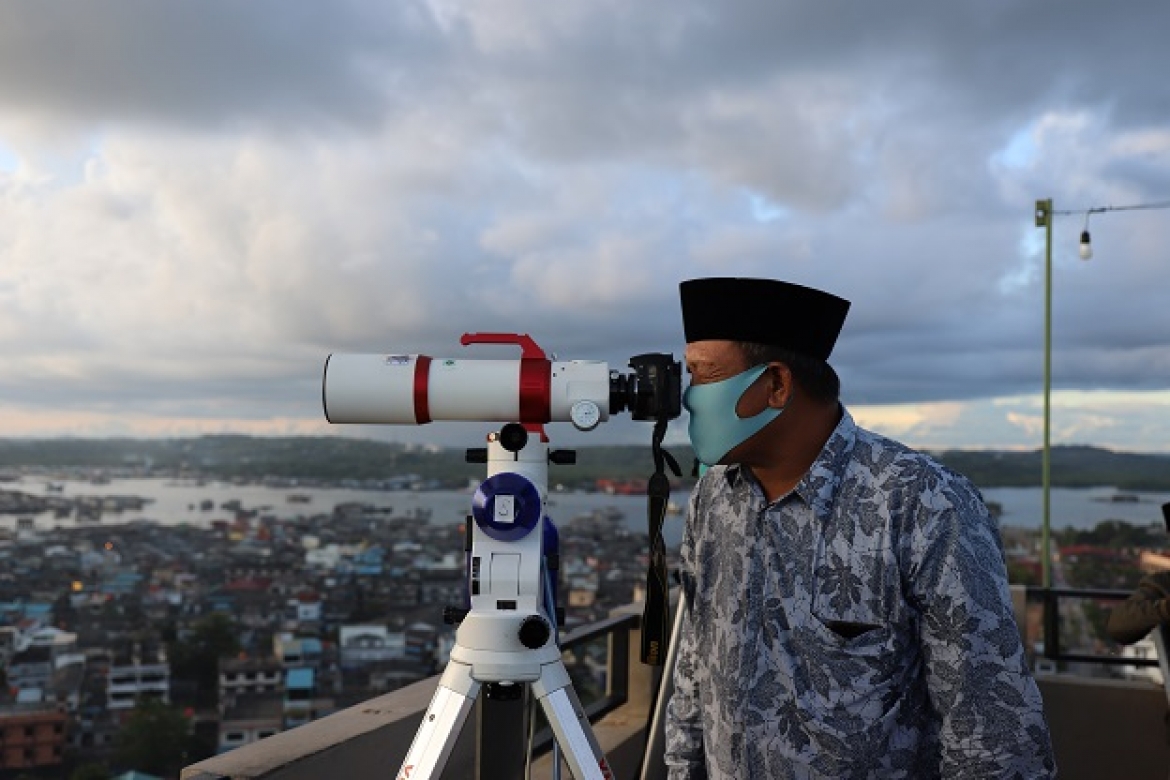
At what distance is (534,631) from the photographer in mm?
2041

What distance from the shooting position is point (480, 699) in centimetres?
222

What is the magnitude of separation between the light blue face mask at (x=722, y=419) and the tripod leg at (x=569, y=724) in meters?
0.68

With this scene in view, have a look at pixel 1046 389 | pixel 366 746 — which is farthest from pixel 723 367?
pixel 1046 389

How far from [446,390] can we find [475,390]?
0.06 m

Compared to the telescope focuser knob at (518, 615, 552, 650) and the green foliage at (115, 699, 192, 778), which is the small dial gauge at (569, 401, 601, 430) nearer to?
the telescope focuser knob at (518, 615, 552, 650)

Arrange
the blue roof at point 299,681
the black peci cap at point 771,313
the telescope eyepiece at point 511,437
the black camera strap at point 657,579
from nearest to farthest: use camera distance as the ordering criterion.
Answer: the black peci cap at point 771,313
the black camera strap at point 657,579
the telescope eyepiece at point 511,437
the blue roof at point 299,681

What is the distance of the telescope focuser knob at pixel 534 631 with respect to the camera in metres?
2.04

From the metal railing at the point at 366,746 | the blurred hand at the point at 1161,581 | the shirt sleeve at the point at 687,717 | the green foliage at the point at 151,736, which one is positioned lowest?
the green foliage at the point at 151,736

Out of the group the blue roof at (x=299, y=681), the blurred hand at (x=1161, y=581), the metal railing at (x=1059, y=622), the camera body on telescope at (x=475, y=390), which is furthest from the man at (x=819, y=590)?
the metal railing at (x=1059, y=622)

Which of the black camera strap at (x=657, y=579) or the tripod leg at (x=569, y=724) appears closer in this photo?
the black camera strap at (x=657, y=579)

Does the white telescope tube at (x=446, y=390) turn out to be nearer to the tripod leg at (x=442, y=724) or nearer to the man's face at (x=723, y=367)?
the man's face at (x=723, y=367)

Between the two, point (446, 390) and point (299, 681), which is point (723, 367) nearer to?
point (446, 390)

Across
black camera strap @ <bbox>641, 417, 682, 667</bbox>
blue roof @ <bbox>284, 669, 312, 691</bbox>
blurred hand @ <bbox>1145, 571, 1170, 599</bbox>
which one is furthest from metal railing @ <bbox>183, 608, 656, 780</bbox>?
blurred hand @ <bbox>1145, 571, 1170, 599</bbox>

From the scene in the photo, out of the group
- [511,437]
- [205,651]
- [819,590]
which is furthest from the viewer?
[205,651]
